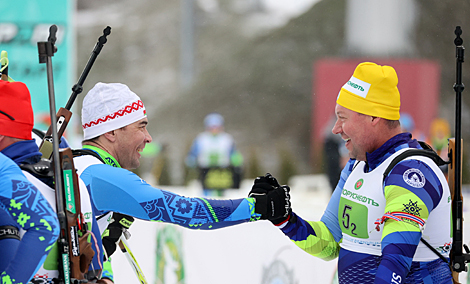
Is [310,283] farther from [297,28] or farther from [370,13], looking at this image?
[297,28]

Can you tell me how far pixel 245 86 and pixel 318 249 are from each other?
31.6m

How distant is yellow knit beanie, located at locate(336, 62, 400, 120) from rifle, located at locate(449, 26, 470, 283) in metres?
0.29

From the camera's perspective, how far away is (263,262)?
423 cm

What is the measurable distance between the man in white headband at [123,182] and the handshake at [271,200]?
0.05 m

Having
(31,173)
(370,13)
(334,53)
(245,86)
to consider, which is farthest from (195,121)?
(31,173)

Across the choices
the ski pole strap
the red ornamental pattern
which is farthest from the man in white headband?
the ski pole strap

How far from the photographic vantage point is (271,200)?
2836 mm

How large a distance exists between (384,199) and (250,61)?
112ft

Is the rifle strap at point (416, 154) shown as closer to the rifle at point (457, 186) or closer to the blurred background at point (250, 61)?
the rifle at point (457, 186)

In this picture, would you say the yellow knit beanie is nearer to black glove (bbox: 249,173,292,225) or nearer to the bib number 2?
the bib number 2

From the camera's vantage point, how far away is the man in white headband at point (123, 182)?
2.57 meters

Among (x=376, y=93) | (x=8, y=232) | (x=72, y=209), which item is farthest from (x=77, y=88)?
(x=376, y=93)

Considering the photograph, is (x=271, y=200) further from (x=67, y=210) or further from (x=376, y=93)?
(x=67, y=210)

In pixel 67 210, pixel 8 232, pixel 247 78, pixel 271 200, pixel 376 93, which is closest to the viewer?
pixel 8 232
